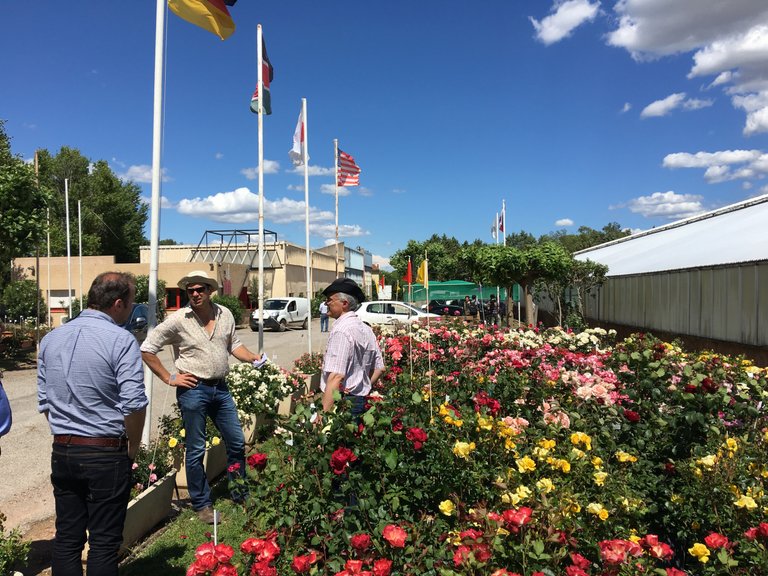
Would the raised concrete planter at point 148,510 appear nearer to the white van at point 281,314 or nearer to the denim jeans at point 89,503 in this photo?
the denim jeans at point 89,503

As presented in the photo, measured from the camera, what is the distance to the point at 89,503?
8.38 feet

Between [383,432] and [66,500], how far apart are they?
1555mm

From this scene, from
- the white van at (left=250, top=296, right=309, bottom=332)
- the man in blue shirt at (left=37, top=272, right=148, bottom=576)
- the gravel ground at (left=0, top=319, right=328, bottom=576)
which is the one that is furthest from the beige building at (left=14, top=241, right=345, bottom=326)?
the man in blue shirt at (left=37, top=272, right=148, bottom=576)

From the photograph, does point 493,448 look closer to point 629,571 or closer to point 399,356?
point 629,571

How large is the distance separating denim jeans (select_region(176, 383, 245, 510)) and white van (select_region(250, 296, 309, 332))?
23.3 metres

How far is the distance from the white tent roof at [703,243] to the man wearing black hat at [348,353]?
8.77 m

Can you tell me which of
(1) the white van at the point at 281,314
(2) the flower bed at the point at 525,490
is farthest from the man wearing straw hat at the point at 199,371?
(1) the white van at the point at 281,314

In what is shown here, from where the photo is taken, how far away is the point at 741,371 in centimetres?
356

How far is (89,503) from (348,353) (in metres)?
1.63

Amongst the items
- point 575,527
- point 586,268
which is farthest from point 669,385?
point 586,268

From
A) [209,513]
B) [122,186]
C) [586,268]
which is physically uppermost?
[122,186]

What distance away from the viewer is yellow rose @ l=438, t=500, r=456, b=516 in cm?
209

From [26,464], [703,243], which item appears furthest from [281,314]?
[26,464]

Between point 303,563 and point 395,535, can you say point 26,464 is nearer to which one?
point 303,563
